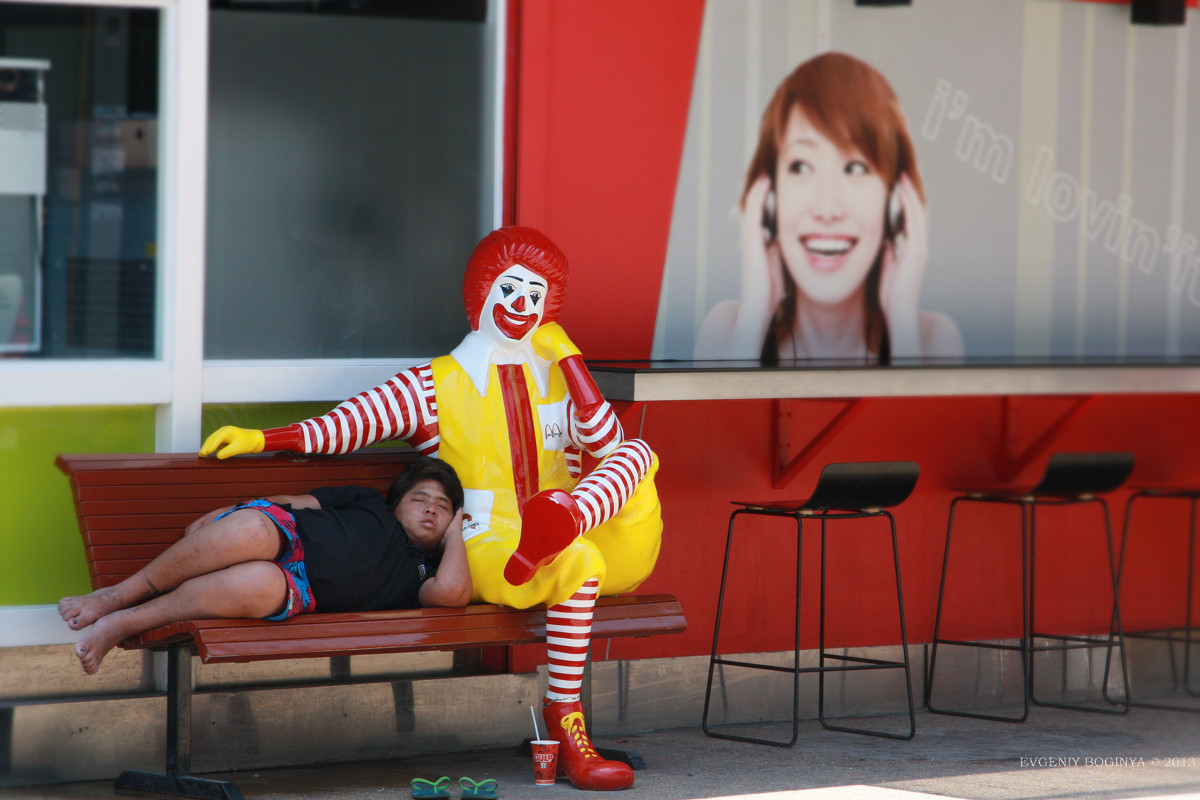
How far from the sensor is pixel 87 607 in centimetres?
405

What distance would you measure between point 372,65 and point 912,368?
87.1 inches

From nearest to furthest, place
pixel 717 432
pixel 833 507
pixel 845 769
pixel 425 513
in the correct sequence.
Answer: pixel 425 513 < pixel 845 769 < pixel 833 507 < pixel 717 432

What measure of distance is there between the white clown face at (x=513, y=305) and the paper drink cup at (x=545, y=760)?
126cm

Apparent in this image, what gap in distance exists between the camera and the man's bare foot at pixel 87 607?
13.2 ft

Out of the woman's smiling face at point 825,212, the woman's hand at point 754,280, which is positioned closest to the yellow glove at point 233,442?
the woman's hand at point 754,280

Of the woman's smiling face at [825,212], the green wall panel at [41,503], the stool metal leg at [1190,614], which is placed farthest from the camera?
the stool metal leg at [1190,614]

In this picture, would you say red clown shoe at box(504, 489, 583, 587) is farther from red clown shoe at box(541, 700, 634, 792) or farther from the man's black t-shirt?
red clown shoe at box(541, 700, 634, 792)

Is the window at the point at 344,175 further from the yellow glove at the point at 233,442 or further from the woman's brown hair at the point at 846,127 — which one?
the woman's brown hair at the point at 846,127

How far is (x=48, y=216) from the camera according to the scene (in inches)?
188

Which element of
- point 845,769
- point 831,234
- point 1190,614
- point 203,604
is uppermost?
point 831,234

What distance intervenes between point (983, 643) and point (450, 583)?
8.64ft

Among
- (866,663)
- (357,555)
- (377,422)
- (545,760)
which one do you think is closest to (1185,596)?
(866,663)

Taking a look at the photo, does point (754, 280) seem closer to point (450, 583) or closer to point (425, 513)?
point (425, 513)

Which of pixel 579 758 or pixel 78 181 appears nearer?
pixel 579 758
